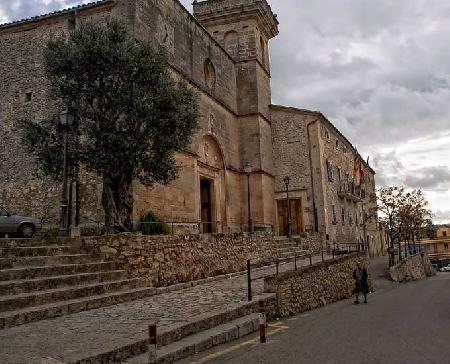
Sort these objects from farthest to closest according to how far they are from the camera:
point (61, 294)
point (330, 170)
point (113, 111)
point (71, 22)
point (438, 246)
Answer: point (438, 246), point (330, 170), point (71, 22), point (113, 111), point (61, 294)

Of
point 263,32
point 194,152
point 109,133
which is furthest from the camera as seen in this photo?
point 263,32

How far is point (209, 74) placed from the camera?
24.0 m

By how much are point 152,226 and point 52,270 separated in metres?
5.78

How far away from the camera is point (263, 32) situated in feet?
99.2

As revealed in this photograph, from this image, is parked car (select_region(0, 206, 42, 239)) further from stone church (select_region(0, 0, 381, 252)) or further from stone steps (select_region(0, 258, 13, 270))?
stone steps (select_region(0, 258, 13, 270))

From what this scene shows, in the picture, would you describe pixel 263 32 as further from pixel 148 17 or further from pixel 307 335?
pixel 307 335

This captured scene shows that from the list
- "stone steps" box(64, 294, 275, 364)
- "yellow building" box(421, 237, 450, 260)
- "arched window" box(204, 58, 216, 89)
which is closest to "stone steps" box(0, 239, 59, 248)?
"stone steps" box(64, 294, 275, 364)

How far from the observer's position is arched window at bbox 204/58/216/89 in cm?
2362

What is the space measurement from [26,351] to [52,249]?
4.91 meters

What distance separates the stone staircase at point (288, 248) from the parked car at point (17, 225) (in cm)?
1049

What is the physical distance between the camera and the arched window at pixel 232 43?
2850 cm

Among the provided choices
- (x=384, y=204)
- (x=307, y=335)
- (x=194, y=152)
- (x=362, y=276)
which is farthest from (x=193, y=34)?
(x=384, y=204)

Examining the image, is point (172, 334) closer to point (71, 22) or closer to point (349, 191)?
point (71, 22)

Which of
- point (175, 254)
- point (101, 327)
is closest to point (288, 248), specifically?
point (175, 254)
